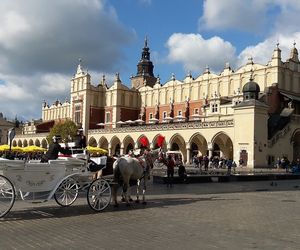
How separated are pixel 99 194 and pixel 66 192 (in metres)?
0.89

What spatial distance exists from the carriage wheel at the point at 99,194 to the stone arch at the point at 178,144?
1590 inches

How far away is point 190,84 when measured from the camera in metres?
66.2

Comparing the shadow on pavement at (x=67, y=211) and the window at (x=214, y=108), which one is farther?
the window at (x=214, y=108)

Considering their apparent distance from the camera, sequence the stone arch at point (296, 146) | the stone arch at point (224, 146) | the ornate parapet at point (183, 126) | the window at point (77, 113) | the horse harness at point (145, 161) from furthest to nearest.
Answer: the window at point (77, 113) < the stone arch at point (224, 146) < the stone arch at point (296, 146) < the ornate parapet at point (183, 126) < the horse harness at point (145, 161)

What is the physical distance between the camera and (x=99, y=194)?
10.6m

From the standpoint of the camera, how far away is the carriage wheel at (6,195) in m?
8.84

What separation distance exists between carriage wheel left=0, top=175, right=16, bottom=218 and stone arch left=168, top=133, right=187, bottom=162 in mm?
42250

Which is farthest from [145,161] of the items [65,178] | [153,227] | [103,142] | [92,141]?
[92,141]

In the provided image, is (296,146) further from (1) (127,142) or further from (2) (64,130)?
(2) (64,130)

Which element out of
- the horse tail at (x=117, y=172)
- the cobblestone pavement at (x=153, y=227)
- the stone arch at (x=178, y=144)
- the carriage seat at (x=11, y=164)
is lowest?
the cobblestone pavement at (x=153, y=227)

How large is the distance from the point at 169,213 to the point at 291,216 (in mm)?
2949

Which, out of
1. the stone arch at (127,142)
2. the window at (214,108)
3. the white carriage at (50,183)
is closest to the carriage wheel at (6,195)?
the white carriage at (50,183)

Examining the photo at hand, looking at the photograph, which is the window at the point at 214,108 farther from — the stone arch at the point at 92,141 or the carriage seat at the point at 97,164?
the carriage seat at the point at 97,164

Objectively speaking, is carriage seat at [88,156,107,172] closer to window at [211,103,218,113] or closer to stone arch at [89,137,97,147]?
window at [211,103,218,113]
